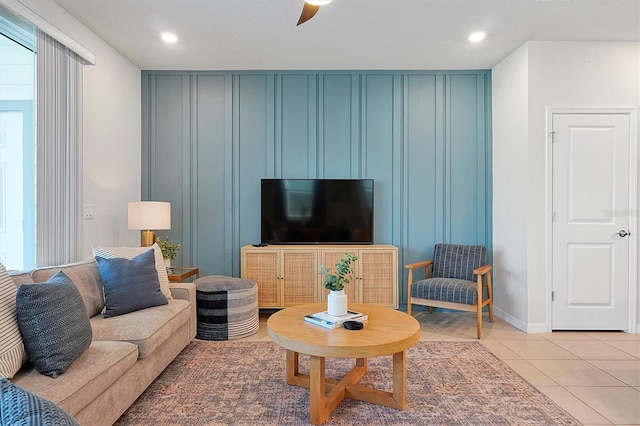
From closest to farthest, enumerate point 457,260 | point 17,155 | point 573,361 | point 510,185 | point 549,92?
point 17,155 < point 573,361 < point 549,92 < point 510,185 < point 457,260

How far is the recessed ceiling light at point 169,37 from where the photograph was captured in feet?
11.3

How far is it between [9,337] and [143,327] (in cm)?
72

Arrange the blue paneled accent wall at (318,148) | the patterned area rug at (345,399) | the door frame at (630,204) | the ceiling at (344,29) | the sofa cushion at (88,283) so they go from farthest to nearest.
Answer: the blue paneled accent wall at (318,148) → the door frame at (630,204) → the ceiling at (344,29) → the sofa cushion at (88,283) → the patterned area rug at (345,399)

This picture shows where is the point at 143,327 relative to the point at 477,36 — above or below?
below

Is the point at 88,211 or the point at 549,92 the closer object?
the point at 88,211

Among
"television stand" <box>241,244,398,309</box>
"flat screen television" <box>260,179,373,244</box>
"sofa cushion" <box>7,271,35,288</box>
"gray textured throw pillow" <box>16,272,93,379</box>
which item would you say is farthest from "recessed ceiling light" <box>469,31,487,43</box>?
"sofa cushion" <box>7,271,35,288</box>

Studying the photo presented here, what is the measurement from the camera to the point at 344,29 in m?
3.36

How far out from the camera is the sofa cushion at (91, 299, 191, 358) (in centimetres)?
216

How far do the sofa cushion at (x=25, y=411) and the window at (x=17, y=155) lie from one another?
236 cm

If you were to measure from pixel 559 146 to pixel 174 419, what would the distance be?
3.92 meters

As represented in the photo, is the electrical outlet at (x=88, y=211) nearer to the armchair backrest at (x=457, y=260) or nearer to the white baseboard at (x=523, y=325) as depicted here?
the armchair backrest at (x=457, y=260)

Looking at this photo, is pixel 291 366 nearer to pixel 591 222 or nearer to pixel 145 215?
pixel 145 215

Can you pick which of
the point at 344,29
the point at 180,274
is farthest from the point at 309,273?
the point at 344,29

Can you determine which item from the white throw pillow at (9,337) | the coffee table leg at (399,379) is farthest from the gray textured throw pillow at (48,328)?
the coffee table leg at (399,379)
